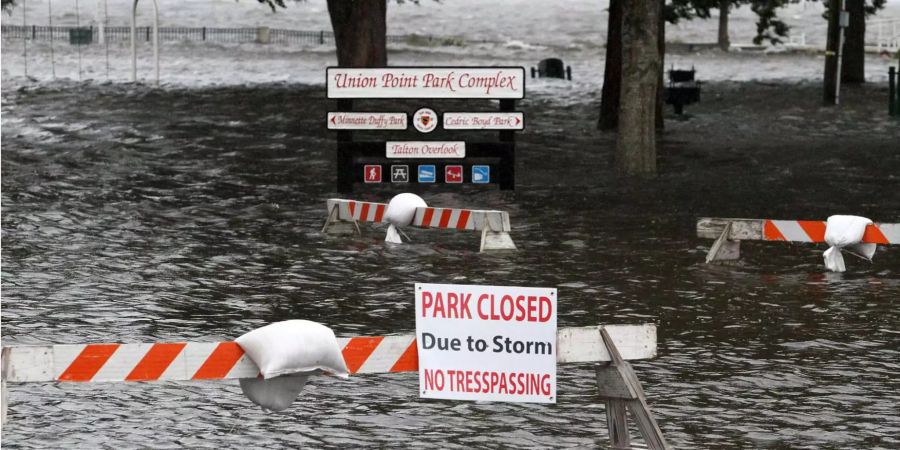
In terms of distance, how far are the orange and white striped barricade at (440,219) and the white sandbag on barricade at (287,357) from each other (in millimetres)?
8965

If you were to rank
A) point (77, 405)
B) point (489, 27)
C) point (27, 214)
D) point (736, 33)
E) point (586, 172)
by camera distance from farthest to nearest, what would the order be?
1. point (736, 33)
2. point (489, 27)
3. point (586, 172)
4. point (27, 214)
5. point (77, 405)

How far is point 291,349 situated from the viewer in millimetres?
7211

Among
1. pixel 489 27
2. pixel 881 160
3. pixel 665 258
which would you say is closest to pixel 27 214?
pixel 665 258

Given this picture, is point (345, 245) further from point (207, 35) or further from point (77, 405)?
point (207, 35)

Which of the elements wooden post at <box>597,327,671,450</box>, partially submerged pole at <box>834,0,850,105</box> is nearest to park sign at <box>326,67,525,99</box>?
wooden post at <box>597,327,671,450</box>

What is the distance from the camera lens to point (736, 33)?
76.8m

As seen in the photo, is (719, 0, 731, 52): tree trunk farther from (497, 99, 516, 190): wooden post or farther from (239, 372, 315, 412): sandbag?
(239, 372, 315, 412): sandbag

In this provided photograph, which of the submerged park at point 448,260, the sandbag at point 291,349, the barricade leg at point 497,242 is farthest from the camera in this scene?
the barricade leg at point 497,242

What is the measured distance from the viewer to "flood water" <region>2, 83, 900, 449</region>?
905cm

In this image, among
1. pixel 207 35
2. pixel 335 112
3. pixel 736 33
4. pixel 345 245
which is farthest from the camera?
pixel 736 33

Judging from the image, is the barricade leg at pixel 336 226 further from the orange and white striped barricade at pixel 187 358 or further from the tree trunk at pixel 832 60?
the tree trunk at pixel 832 60

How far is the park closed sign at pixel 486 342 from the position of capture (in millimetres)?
7535

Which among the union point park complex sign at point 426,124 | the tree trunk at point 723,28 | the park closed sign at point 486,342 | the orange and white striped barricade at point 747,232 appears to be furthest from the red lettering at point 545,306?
the tree trunk at point 723,28

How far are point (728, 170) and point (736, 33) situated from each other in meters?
54.1
